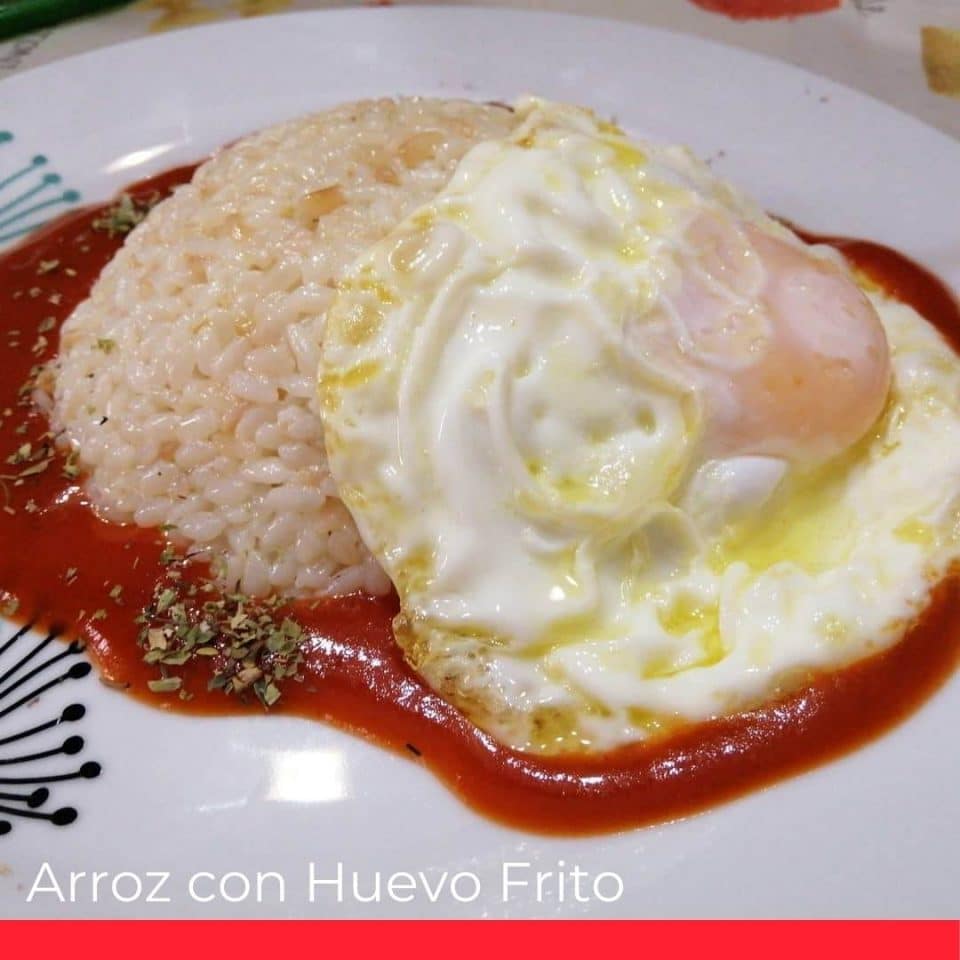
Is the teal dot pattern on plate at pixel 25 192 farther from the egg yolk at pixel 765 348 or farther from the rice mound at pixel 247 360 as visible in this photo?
the egg yolk at pixel 765 348

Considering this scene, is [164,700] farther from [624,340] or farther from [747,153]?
[747,153]

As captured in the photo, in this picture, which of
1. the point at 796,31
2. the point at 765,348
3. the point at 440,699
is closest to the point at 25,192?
the point at 440,699

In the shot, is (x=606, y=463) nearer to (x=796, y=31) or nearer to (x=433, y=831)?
(x=433, y=831)

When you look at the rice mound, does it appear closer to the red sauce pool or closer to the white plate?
the red sauce pool

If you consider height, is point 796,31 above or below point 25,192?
below

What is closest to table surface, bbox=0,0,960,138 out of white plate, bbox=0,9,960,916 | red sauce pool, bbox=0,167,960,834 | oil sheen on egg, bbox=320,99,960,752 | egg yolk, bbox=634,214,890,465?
white plate, bbox=0,9,960,916

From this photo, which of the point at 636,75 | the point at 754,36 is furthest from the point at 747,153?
the point at 754,36
